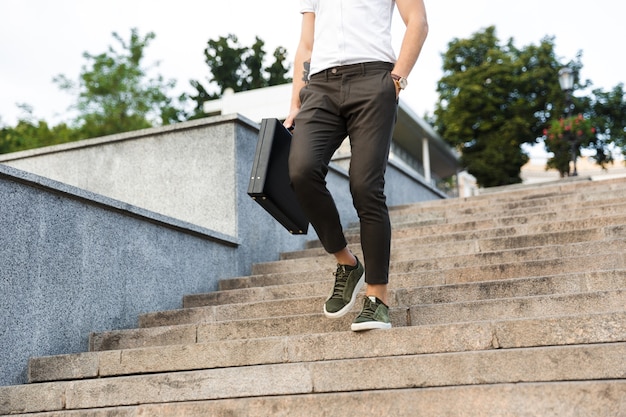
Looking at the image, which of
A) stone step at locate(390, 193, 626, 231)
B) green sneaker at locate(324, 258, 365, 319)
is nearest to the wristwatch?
green sneaker at locate(324, 258, 365, 319)

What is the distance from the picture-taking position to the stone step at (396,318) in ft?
11.3

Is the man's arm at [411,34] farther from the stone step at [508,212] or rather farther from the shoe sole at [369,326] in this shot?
the stone step at [508,212]

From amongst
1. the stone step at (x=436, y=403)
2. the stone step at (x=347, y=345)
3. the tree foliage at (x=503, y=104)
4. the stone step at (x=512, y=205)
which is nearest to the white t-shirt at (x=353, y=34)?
the stone step at (x=347, y=345)

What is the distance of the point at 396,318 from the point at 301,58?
55.9 inches

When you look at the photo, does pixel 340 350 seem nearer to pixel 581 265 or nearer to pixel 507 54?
pixel 581 265

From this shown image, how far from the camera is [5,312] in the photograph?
377cm

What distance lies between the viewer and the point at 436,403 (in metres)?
2.61

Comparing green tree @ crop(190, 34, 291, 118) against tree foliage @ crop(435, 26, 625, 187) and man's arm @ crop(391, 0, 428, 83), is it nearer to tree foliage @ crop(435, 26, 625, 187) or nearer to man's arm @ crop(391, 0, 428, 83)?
tree foliage @ crop(435, 26, 625, 187)

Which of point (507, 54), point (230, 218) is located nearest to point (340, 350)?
point (230, 218)

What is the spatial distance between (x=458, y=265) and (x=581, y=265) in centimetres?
86

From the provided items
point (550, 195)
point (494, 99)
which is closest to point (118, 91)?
point (494, 99)

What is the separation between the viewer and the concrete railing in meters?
3.96

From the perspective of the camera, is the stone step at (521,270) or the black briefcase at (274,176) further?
the stone step at (521,270)

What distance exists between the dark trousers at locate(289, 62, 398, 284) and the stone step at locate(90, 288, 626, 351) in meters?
0.57
